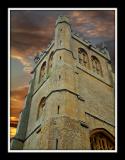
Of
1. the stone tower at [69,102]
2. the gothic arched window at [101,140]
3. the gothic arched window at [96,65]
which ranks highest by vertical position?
the gothic arched window at [96,65]

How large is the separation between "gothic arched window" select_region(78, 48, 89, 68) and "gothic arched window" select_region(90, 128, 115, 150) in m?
4.87

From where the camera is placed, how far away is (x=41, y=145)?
9.62 metres

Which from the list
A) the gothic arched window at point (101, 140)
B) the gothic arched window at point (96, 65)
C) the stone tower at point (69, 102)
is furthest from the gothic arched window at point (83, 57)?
the gothic arched window at point (101, 140)

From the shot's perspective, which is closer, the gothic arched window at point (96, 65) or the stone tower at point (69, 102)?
the stone tower at point (69, 102)

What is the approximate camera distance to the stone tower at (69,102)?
10023mm

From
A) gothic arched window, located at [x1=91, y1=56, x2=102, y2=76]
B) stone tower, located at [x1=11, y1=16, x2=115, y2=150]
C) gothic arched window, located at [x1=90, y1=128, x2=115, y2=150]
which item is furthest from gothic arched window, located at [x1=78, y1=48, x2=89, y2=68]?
gothic arched window, located at [x1=90, y1=128, x2=115, y2=150]

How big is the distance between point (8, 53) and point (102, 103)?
5827 millimetres

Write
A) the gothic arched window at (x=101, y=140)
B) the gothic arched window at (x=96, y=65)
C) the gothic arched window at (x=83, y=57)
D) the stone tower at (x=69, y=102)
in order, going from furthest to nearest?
1. the gothic arched window at (x=96, y=65)
2. the gothic arched window at (x=83, y=57)
3. the gothic arched window at (x=101, y=140)
4. the stone tower at (x=69, y=102)

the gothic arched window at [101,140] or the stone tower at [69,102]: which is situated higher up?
the stone tower at [69,102]

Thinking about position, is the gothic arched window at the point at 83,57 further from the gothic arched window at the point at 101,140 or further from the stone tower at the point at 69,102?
the gothic arched window at the point at 101,140

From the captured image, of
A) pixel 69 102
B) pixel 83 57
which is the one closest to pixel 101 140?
pixel 69 102

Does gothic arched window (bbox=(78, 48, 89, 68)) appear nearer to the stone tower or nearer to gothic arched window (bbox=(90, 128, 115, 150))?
the stone tower

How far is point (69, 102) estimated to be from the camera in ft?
36.3
